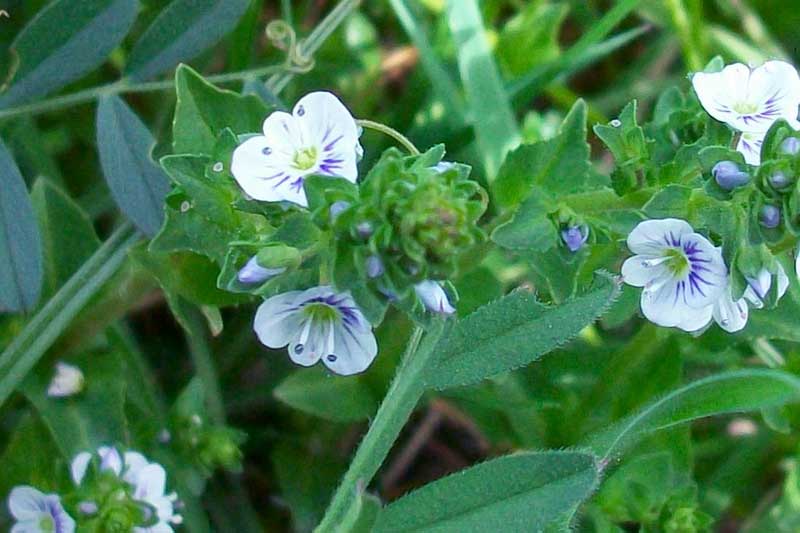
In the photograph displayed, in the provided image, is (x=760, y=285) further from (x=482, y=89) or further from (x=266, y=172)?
(x=482, y=89)

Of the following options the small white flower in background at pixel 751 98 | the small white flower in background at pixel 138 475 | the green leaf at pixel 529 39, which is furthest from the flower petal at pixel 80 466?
the green leaf at pixel 529 39

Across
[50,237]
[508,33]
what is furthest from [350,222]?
[508,33]

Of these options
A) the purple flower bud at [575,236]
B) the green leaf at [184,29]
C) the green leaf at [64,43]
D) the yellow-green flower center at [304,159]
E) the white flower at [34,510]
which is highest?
the green leaf at [64,43]

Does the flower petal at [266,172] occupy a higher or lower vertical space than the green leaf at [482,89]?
higher

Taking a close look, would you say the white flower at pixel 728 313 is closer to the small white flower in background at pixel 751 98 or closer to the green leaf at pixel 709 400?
the green leaf at pixel 709 400

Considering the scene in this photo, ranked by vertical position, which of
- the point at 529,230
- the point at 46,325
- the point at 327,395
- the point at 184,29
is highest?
the point at 184,29

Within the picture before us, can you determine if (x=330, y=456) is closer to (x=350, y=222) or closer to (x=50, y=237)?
(x=50, y=237)

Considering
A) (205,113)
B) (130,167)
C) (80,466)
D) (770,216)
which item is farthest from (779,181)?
(80,466)
